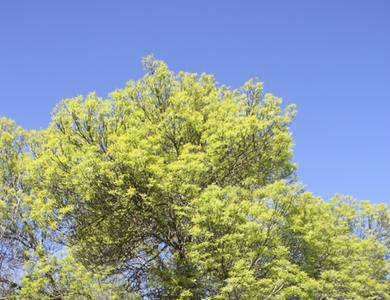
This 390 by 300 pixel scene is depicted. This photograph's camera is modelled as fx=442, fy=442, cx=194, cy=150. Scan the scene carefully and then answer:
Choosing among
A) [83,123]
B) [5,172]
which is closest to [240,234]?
[83,123]

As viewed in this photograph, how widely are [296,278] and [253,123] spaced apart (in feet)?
19.1

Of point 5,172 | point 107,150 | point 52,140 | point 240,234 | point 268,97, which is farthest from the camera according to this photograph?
point 5,172

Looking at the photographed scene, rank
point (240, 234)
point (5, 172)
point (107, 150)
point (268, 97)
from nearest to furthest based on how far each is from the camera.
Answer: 1. point (240, 234)
2. point (107, 150)
3. point (268, 97)
4. point (5, 172)

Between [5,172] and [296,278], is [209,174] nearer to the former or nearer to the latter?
[296,278]

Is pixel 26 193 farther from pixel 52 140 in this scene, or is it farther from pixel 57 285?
pixel 57 285

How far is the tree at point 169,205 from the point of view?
14.6 m

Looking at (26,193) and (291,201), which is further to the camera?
(26,193)

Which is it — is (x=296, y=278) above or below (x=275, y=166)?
below

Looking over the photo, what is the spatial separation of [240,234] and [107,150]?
540 cm

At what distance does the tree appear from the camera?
14.6 m

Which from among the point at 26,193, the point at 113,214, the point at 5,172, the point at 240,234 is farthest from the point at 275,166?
the point at 5,172

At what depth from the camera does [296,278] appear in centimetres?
1412

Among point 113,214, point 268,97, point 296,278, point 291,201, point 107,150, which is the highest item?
point 268,97

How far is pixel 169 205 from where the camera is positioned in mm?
15859
